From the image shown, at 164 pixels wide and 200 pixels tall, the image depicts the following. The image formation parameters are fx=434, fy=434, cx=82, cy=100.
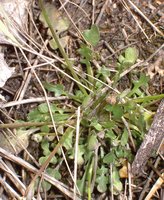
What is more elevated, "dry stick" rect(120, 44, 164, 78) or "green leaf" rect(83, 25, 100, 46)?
"green leaf" rect(83, 25, 100, 46)

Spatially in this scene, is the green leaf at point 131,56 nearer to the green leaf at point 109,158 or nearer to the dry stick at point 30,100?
the dry stick at point 30,100

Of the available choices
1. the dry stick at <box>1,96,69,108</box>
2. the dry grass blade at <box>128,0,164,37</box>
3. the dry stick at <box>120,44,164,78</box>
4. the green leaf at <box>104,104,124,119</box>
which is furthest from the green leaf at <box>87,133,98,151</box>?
the dry grass blade at <box>128,0,164,37</box>

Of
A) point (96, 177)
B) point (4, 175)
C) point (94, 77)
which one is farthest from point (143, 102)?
point (4, 175)

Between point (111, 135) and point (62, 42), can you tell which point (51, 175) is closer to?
point (111, 135)

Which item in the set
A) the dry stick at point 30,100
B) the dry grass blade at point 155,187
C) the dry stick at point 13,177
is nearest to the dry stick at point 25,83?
the dry stick at point 30,100

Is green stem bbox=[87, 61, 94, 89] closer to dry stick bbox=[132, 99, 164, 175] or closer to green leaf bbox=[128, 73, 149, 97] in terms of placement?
green leaf bbox=[128, 73, 149, 97]

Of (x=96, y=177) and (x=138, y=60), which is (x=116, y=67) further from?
(x=96, y=177)

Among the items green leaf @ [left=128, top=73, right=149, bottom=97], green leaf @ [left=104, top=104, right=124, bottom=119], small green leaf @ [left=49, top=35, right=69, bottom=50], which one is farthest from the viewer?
small green leaf @ [left=49, top=35, right=69, bottom=50]

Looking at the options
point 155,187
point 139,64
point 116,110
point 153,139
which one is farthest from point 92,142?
point 139,64
